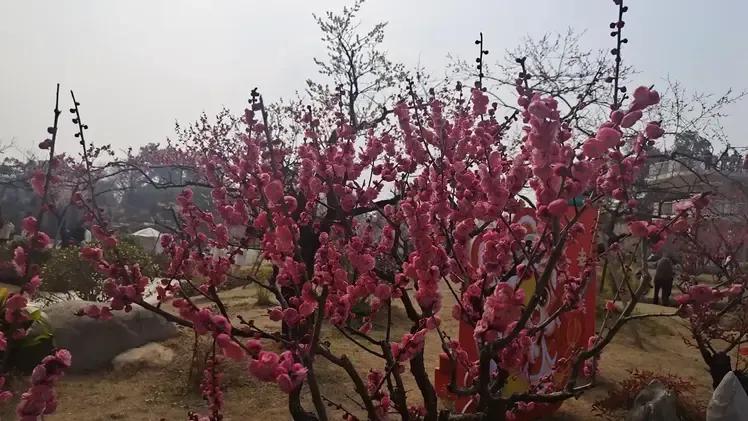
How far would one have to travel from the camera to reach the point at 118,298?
1.83m

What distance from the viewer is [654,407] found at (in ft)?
14.5

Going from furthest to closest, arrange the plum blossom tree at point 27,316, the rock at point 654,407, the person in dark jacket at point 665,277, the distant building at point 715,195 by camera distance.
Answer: the person in dark jacket at point 665,277
the distant building at point 715,195
the rock at point 654,407
the plum blossom tree at point 27,316

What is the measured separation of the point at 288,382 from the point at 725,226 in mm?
14191

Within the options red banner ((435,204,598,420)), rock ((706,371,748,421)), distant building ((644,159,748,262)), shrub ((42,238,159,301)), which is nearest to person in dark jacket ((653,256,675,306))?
distant building ((644,159,748,262))

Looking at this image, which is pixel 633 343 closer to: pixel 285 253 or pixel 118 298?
pixel 285 253

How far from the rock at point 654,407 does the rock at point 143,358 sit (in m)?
4.51

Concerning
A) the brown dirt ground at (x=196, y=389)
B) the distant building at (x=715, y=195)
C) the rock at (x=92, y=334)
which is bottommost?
the brown dirt ground at (x=196, y=389)

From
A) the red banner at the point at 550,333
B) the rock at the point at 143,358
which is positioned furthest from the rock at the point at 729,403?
the rock at the point at 143,358

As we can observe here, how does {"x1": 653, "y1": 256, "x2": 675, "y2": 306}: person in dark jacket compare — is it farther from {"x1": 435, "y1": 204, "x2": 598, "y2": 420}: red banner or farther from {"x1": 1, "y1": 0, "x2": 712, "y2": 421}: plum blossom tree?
{"x1": 1, "y1": 0, "x2": 712, "y2": 421}: plum blossom tree

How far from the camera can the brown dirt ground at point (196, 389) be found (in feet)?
16.3

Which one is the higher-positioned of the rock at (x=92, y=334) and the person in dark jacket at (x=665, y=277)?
the person in dark jacket at (x=665, y=277)

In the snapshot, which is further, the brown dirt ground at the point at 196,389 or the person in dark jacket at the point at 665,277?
the person in dark jacket at the point at 665,277

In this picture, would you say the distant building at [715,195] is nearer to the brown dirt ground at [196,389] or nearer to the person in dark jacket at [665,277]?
the person in dark jacket at [665,277]

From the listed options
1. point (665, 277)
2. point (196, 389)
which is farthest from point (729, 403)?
point (665, 277)
